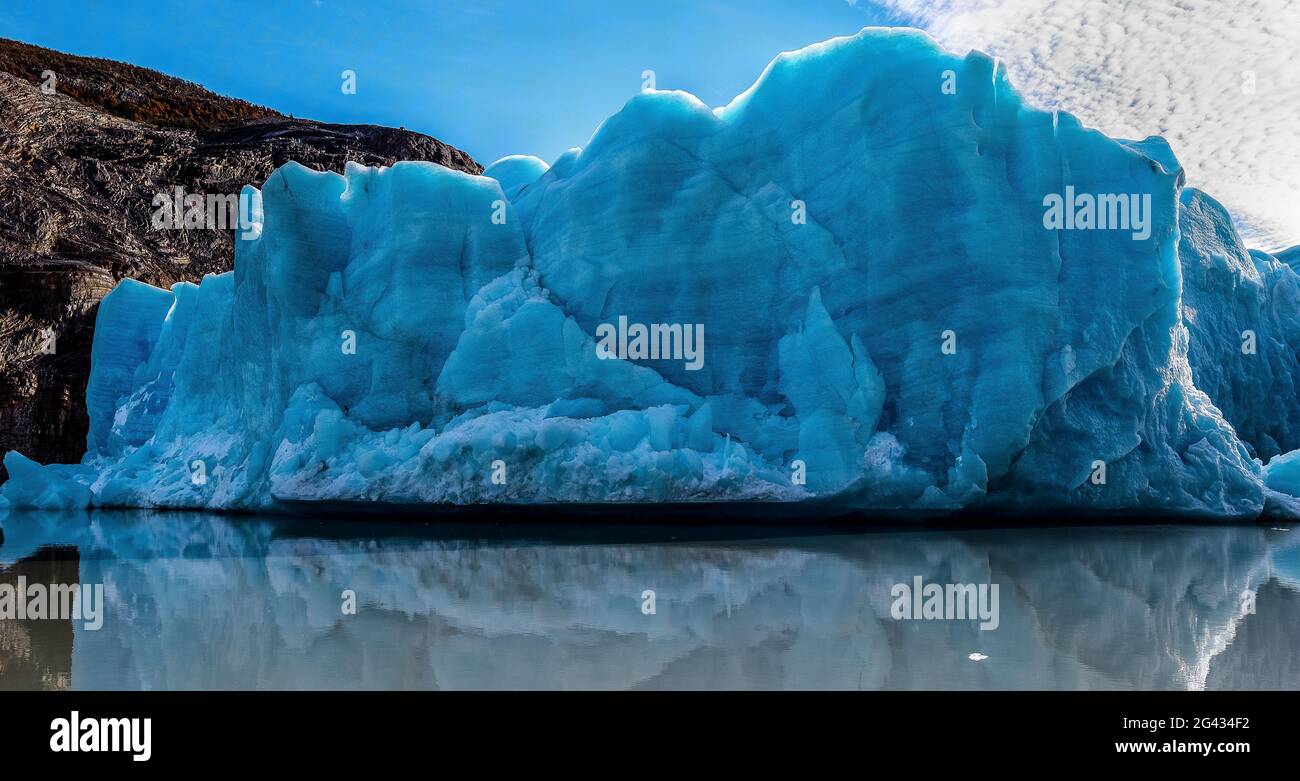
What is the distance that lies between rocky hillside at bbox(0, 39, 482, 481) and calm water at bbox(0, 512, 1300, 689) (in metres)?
14.0

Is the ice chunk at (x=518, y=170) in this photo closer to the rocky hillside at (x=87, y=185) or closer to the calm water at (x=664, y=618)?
the calm water at (x=664, y=618)

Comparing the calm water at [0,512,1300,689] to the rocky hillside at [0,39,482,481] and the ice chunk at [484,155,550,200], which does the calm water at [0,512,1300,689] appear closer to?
the ice chunk at [484,155,550,200]

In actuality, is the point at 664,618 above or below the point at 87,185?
below

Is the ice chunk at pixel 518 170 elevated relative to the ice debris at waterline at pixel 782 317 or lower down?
elevated

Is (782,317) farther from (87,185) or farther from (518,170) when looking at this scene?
(87,185)

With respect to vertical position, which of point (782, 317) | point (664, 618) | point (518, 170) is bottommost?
point (664, 618)

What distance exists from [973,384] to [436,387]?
5.66m

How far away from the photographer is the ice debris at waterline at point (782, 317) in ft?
28.2

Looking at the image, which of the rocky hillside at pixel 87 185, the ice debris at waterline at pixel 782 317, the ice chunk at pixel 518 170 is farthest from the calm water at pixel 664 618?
the rocky hillside at pixel 87 185

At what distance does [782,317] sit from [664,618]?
5.80 m

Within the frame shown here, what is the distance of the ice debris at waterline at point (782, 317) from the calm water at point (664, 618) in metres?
1.54

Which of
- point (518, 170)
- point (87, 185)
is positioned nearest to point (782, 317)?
point (518, 170)

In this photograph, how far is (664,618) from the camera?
397cm
